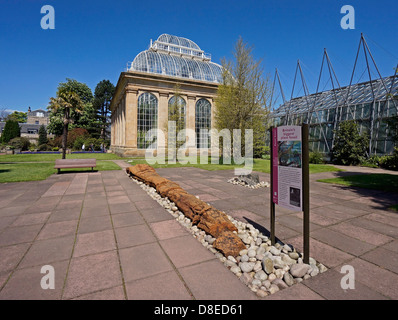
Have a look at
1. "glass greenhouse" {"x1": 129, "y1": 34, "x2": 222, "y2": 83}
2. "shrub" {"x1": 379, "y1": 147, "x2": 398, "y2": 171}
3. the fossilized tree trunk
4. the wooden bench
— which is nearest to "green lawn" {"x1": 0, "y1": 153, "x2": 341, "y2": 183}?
the wooden bench

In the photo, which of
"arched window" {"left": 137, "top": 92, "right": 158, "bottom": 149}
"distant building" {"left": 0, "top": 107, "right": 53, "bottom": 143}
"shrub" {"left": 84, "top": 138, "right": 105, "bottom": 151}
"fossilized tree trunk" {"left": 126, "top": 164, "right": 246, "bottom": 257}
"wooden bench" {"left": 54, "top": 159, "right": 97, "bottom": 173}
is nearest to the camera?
"fossilized tree trunk" {"left": 126, "top": 164, "right": 246, "bottom": 257}

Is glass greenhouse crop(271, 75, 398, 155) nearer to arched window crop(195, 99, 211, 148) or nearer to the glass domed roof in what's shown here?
arched window crop(195, 99, 211, 148)

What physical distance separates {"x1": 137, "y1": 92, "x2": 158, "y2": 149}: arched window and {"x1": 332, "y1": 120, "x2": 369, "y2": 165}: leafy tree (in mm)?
19442

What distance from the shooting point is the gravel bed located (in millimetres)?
2329

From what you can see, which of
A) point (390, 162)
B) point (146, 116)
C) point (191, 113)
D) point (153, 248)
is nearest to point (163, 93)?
point (146, 116)

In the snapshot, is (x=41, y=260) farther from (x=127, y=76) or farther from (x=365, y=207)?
(x=127, y=76)

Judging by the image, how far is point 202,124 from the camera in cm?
2841

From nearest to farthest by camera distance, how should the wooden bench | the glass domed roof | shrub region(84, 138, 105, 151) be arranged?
1. the wooden bench
2. the glass domed roof
3. shrub region(84, 138, 105, 151)

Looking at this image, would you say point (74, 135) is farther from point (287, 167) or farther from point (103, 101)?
point (287, 167)

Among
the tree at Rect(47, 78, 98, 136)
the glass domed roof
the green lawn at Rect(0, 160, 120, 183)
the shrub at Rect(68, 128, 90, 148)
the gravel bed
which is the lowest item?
the gravel bed

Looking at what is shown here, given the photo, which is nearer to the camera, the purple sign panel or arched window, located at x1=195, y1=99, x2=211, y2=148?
the purple sign panel

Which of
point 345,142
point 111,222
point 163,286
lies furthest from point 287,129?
point 345,142

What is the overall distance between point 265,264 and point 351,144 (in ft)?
66.0

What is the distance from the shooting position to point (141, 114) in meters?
24.5
